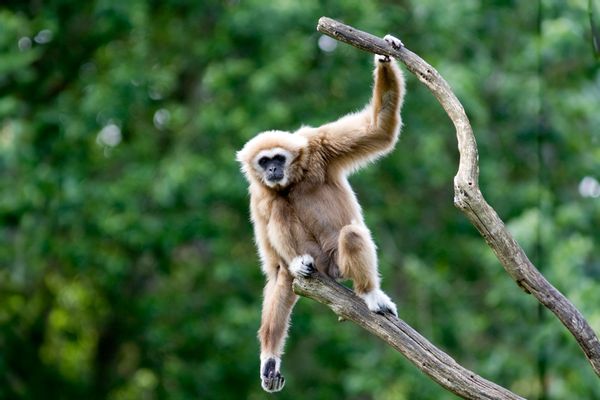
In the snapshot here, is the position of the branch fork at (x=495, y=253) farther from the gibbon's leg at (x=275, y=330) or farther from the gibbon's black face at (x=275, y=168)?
the gibbon's black face at (x=275, y=168)

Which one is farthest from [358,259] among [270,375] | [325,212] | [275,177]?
[270,375]

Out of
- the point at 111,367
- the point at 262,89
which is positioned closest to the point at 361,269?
the point at 262,89

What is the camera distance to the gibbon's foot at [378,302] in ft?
17.4

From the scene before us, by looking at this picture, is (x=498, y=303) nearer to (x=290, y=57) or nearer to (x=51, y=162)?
(x=290, y=57)

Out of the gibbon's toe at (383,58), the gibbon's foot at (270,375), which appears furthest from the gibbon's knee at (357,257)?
the gibbon's toe at (383,58)

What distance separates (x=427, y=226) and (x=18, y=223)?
224 inches

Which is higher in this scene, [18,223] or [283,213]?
[18,223]

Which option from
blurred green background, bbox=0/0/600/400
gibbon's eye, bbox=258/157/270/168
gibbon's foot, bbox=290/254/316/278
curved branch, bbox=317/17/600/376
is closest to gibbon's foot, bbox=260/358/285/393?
gibbon's foot, bbox=290/254/316/278

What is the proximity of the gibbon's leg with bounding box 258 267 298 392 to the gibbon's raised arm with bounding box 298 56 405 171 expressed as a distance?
845 millimetres

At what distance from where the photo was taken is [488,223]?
455 cm

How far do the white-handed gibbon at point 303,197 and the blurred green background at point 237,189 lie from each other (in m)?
4.36

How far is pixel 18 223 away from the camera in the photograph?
11648 mm

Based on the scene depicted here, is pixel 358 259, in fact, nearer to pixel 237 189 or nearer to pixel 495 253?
pixel 495 253

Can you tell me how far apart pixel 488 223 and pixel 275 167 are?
195 centimetres
